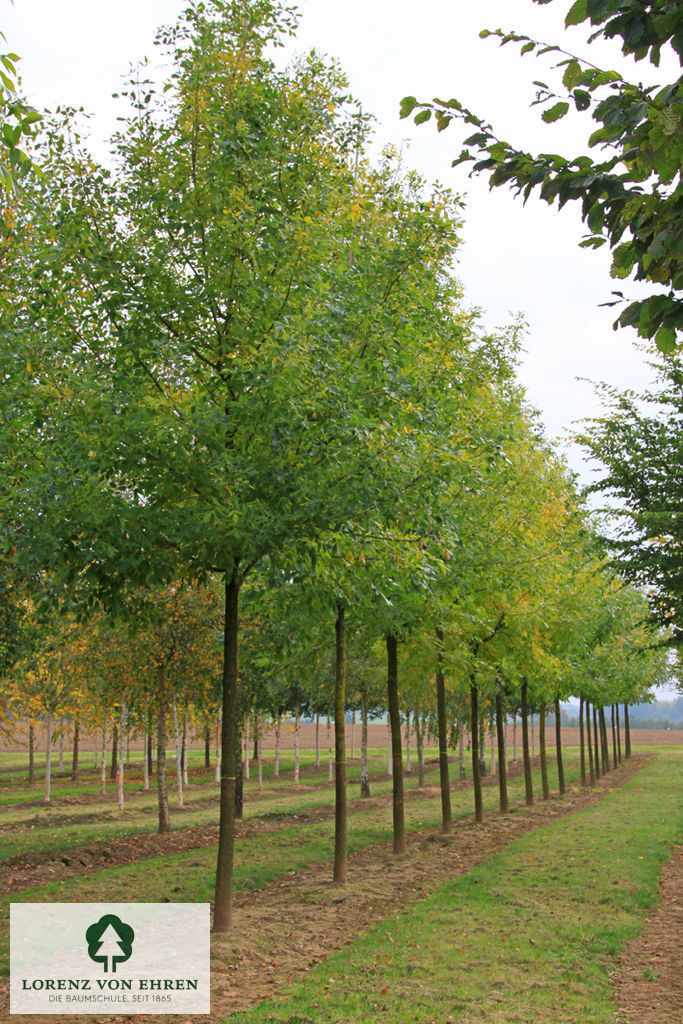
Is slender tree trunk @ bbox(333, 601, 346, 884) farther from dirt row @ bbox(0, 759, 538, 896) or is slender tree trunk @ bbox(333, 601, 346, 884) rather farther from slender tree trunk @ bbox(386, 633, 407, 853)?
dirt row @ bbox(0, 759, 538, 896)

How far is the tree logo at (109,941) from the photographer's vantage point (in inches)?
286

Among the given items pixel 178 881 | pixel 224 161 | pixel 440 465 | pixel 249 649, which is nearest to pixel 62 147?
pixel 224 161

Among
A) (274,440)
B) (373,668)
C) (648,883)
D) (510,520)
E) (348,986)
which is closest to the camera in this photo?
(348,986)

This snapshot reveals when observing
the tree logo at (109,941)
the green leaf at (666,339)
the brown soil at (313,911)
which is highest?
the green leaf at (666,339)

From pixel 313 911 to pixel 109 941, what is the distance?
3.30 meters

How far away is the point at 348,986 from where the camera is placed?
7.04m

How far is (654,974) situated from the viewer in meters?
7.78

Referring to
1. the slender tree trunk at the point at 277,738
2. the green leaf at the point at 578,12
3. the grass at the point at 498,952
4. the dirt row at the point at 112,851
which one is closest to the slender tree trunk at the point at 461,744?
the slender tree trunk at the point at 277,738

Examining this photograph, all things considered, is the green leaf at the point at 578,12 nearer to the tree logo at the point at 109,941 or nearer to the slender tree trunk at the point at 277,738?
the tree logo at the point at 109,941

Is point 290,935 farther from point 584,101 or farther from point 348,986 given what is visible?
point 584,101

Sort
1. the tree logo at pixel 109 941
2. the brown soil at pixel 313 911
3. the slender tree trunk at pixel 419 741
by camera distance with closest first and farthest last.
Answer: the brown soil at pixel 313 911, the tree logo at pixel 109 941, the slender tree trunk at pixel 419 741

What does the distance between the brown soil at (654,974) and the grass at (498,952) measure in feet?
0.47

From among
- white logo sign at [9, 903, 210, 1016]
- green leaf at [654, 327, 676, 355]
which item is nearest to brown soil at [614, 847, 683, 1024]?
white logo sign at [9, 903, 210, 1016]

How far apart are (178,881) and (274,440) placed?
8.34m
